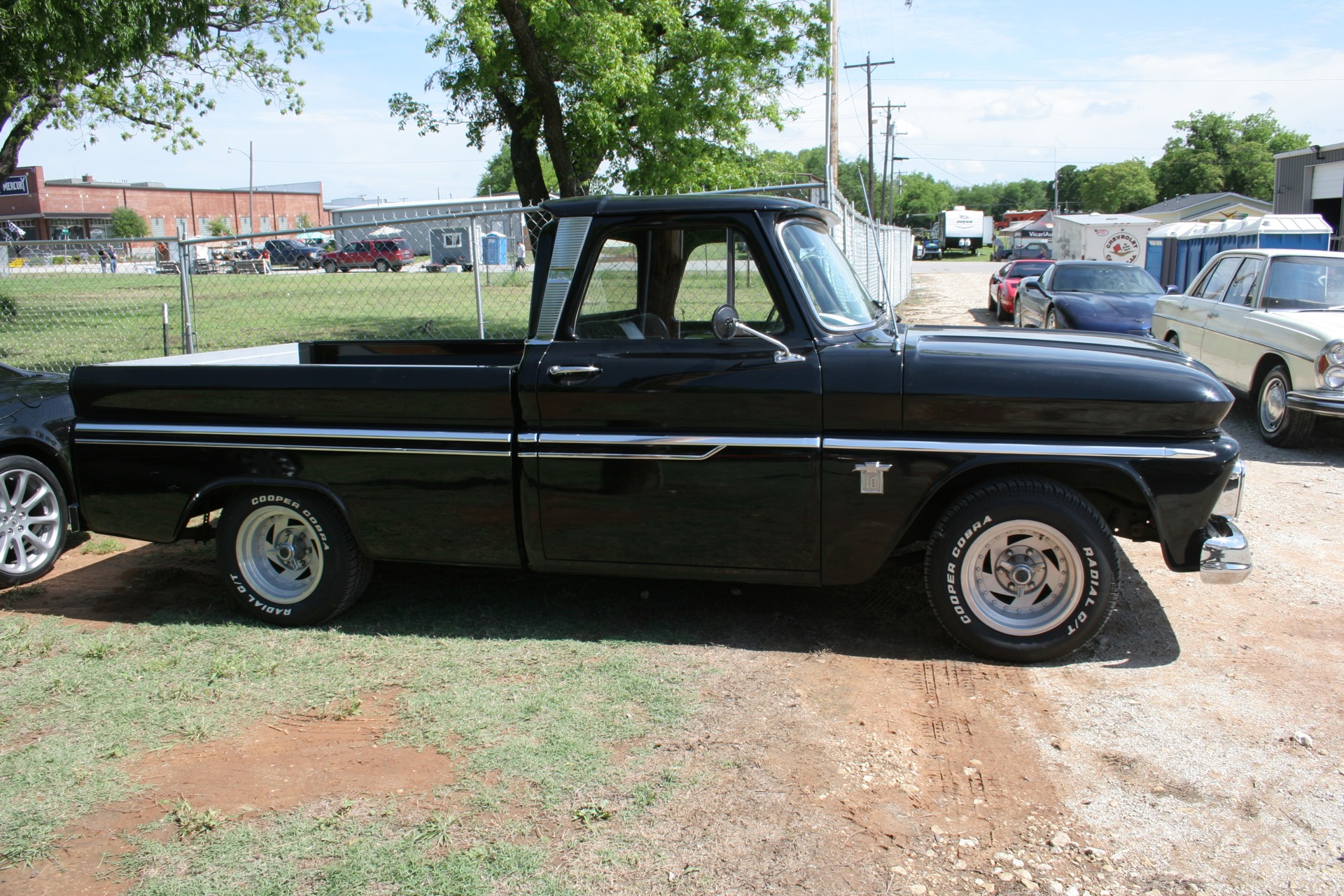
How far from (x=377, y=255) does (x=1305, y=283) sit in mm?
10561

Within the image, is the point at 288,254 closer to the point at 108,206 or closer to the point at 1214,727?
the point at 1214,727

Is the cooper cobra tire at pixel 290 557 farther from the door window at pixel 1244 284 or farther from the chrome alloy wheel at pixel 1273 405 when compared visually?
the door window at pixel 1244 284

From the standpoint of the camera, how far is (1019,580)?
4246 millimetres

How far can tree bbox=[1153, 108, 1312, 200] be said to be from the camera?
3556 inches

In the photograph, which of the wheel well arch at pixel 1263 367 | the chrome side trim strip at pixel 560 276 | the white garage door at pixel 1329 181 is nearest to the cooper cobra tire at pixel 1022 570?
the chrome side trim strip at pixel 560 276

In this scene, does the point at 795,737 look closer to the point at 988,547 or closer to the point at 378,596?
the point at 988,547

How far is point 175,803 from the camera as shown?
3295mm

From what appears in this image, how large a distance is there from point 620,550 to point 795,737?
1.23m

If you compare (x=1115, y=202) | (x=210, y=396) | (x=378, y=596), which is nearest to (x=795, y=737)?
(x=378, y=596)

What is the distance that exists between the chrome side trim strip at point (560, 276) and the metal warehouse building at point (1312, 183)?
1495 inches

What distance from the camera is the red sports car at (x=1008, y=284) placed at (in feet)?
71.9

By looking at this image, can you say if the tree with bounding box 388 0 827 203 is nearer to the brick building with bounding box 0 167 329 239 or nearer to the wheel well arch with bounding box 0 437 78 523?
the wheel well arch with bounding box 0 437 78 523

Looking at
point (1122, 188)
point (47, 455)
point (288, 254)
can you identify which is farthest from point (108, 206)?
point (1122, 188)

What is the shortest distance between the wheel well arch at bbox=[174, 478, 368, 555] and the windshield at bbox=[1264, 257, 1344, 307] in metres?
9.01
